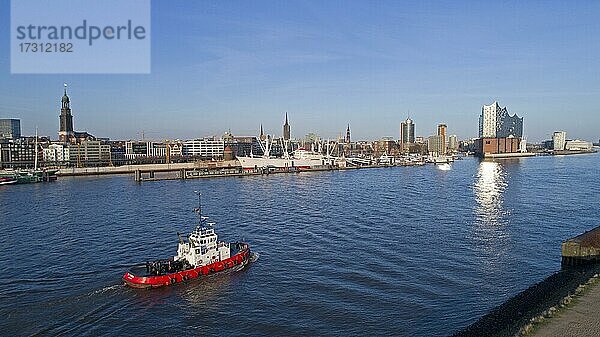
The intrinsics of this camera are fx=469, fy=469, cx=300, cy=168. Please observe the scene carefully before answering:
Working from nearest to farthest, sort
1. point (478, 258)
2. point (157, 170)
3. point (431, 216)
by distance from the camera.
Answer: point (478, 258) < point (431, 216) < point (157, 170)

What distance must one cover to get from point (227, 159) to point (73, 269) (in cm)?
5177

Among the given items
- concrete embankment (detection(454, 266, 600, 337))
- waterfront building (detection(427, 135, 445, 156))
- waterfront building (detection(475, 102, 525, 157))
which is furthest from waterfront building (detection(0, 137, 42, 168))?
waterfront building (detection(475, 102, 525, 157))

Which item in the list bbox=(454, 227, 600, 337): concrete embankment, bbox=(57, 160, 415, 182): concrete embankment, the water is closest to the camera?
bbox=(454, 227, 600, 337): concrete embankment

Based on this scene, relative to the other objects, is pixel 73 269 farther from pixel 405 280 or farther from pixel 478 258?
pixel 478 258

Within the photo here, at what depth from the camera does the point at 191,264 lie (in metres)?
10.8

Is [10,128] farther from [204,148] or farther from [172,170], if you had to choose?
[172,170]

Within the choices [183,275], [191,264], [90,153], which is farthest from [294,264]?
[90,153]

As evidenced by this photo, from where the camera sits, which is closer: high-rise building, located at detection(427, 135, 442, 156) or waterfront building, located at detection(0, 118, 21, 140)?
waterfront building, located at detection(0, 118, 21, 140)

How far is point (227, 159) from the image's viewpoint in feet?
206

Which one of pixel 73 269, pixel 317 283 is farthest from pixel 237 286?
pixel 73 269

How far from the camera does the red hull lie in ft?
32.7

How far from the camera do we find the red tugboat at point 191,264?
1011 cm

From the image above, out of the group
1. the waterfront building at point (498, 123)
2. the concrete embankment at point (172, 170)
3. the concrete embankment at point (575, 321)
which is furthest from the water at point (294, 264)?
the waterfront building at point (498, 123)

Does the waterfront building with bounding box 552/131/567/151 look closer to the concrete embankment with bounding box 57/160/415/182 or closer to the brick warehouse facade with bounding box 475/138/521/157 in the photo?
the brick warehouse facade with bounding box 475/138/521/157
